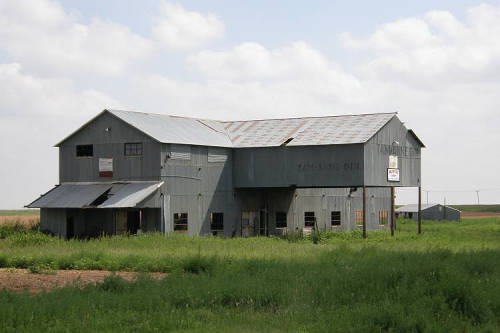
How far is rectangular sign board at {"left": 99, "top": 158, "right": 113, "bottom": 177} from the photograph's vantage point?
43.5 m

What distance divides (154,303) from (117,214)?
2624 cm

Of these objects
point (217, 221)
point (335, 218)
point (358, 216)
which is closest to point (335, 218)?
point (335, 218)

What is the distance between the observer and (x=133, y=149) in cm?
4288

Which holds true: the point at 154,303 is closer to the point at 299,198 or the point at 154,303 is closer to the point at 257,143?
the point at 257,143

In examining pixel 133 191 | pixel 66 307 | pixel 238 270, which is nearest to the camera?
pixel 66 307

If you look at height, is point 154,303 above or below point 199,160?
below

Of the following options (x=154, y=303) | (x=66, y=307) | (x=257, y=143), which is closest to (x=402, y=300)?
(x=154, y=303)

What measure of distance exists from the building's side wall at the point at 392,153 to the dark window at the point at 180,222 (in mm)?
10403

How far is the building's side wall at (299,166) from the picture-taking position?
4372cm

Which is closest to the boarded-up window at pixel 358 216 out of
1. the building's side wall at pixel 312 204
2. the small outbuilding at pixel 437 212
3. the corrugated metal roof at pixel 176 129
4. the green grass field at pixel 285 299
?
the building's side wall at pixel 312 204

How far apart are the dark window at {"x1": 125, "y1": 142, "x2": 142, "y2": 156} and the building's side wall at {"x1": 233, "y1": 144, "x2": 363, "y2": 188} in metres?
6.72

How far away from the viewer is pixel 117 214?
140 ft

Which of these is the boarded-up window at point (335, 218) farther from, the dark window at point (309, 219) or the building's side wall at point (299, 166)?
the building's side wall at point (299, 166)

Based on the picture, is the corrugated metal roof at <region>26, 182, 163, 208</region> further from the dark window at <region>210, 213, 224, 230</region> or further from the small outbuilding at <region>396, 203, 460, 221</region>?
the small outbuilding at <region>396, 203, 460, 221</region>
